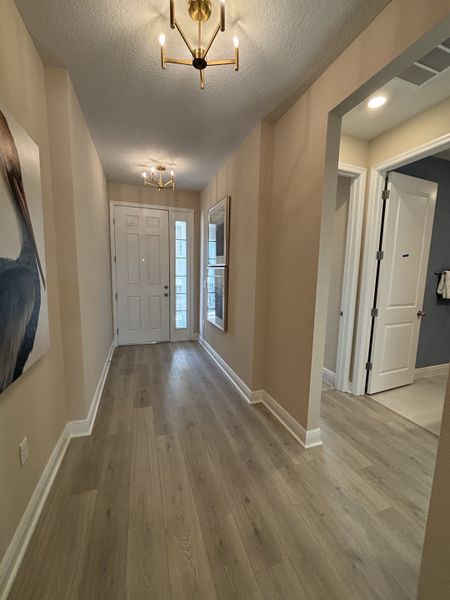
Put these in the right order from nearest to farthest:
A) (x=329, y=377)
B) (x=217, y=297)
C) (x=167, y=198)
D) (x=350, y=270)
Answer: (x=350, y=270)
(x=329, y=377)
(x=217, y=297)
(x=167, y=198)

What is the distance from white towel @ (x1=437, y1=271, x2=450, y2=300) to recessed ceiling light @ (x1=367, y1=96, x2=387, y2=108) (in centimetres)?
220

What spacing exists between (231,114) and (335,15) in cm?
98

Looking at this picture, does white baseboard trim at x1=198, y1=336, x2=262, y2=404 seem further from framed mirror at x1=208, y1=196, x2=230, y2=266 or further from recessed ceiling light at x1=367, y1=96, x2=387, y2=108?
recessed ceiling light at x1=367, y1=96, x2=387, y2=108

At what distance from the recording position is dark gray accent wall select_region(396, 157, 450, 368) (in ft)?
9.25

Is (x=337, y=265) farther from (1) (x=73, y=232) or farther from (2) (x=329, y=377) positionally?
(1) (x=73, y=232)

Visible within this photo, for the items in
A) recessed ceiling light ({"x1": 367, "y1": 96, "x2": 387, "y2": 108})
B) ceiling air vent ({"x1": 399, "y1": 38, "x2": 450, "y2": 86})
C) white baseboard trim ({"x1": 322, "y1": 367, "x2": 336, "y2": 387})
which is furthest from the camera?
white baseboard trim ({"x1": 322, "y1": 367, "x2": 336, "y2": 387})

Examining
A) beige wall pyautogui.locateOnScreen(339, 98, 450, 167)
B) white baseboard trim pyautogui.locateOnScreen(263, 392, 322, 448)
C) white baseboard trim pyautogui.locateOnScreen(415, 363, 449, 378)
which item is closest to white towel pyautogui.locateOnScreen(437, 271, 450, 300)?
white baseboard trim pyautogui.locateOnScreen(415, 363, 449, 378)

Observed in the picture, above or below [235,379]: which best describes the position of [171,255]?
above

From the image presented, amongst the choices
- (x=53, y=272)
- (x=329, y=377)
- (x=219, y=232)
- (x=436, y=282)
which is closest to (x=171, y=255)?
(x=219, y=232)

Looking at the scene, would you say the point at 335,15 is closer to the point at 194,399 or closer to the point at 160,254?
the point at 194,399

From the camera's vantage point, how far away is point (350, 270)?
2.58 meters

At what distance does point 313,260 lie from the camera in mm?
1779

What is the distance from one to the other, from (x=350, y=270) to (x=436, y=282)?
55.8 inches

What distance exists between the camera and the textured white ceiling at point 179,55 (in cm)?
125
